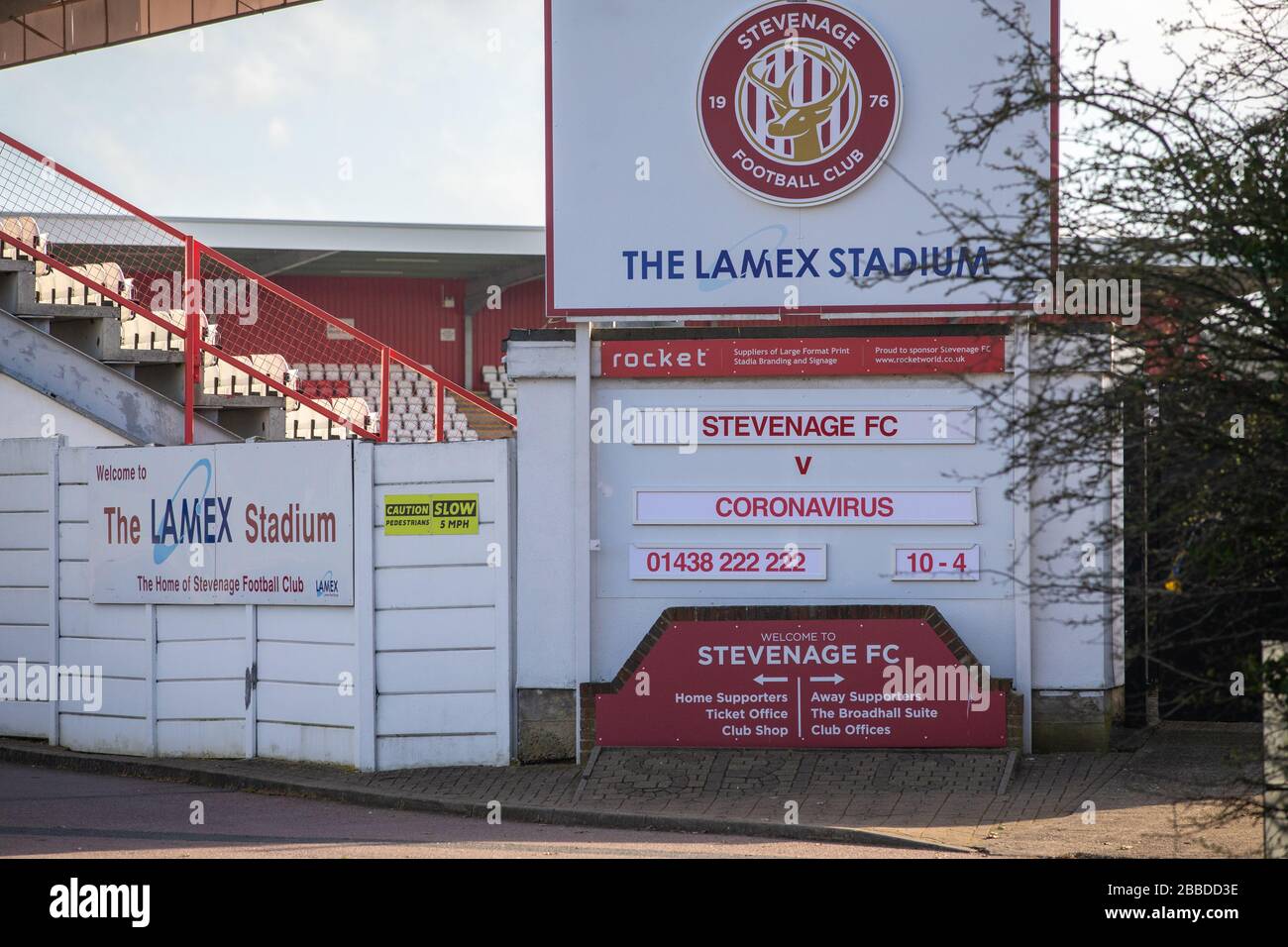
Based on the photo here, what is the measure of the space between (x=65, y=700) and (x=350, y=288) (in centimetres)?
2457

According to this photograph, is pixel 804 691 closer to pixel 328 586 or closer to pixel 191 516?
pixel 328 586

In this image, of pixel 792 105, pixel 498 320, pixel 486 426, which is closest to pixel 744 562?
pixel 792 105

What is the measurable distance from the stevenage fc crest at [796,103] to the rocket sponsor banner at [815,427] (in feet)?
5.50

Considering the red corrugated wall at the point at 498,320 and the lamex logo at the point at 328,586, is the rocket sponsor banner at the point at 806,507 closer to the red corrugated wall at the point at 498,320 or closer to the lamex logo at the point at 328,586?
the lamex logo at the point at 328,586

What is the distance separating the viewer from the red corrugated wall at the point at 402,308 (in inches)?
1462

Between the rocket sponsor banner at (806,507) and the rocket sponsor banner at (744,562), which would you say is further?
the rocket sponsor banner at (744,562)

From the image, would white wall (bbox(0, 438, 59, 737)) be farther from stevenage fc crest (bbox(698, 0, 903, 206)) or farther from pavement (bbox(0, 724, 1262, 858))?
stevenage fc crest (bbox(698, 0, 903, 206))

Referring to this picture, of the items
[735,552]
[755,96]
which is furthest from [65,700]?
[755,96]

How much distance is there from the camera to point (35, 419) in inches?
640

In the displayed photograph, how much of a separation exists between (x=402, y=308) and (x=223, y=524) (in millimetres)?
25234

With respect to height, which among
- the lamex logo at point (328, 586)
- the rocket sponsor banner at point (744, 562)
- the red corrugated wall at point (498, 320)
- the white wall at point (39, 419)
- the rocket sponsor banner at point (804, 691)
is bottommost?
the rocket sponsor banner at point (804, 691)

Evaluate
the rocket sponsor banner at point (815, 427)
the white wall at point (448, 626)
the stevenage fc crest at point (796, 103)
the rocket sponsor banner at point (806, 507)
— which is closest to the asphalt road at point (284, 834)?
the white wall at point (448, 626)

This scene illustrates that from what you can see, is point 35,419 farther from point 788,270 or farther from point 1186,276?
point 1186,276

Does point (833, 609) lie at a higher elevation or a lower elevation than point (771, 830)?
higher
